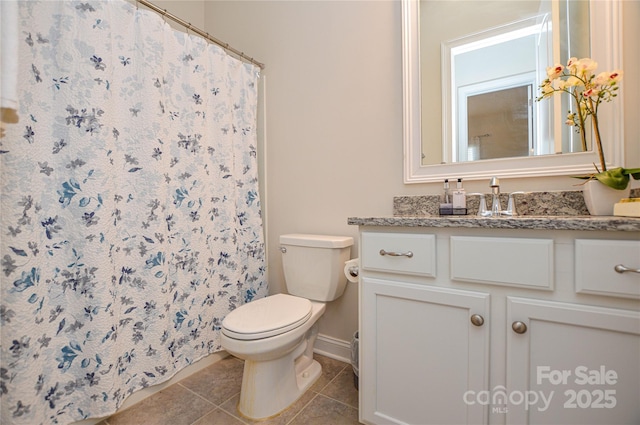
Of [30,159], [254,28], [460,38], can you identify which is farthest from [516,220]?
[254,28]

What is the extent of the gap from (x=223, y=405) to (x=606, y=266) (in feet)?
4.91

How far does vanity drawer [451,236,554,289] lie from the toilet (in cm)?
67

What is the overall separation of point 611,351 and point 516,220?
1.27 feet

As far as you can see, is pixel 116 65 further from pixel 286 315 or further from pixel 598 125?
pixel 598 125

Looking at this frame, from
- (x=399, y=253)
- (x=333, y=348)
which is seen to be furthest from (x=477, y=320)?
(x=333, y=348)

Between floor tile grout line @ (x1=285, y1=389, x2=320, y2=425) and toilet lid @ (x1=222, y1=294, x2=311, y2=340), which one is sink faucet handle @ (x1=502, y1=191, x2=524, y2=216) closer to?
toilet lid @ (x1=222, y1=294, x2=311, y2=340)

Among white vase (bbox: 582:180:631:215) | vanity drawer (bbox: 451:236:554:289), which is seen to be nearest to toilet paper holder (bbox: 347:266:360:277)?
vanity drawer (bbox: 451:236:554:289)

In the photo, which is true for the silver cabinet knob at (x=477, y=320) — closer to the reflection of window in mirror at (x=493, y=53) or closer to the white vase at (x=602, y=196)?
the white vase at (x=602, y=196)

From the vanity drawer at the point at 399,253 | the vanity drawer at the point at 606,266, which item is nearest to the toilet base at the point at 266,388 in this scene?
the vanity drawer at the point at 399,253

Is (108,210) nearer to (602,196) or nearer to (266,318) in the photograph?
(266,318)

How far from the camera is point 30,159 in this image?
0.97 meters

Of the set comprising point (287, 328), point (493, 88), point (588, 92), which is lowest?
point (287, 328)

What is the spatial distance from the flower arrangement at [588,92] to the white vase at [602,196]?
0.03 metres

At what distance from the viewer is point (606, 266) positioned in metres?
0.70
